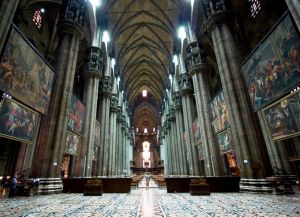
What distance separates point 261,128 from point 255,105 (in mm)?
1347

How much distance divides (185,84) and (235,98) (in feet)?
46.3

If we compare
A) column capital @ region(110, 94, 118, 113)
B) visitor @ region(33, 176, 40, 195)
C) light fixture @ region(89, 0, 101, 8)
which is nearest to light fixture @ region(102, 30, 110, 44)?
light fixture @ region(89, 0, 101, 8)

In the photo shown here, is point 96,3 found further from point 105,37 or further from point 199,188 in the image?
point 199,188

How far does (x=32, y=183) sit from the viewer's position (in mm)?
9992

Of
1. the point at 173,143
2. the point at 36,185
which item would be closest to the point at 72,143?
the point at 36,185

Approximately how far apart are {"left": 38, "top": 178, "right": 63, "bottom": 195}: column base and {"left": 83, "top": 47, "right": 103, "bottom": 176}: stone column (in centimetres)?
580

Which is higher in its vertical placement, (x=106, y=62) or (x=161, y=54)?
(x=161, y=54)

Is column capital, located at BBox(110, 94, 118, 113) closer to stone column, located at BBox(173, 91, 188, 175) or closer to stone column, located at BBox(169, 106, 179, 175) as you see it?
stone column, located at BBox(173, 91, 188, 175)

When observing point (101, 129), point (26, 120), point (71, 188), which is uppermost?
point (101, 129)

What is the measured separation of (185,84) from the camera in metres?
25.4

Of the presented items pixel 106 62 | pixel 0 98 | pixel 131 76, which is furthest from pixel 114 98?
pixel 0 98

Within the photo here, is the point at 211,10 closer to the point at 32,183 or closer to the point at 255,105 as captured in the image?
the point at 255,105

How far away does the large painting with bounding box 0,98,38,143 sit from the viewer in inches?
340

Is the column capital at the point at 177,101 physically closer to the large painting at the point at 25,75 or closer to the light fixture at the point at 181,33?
the light fixture at the point at 181,33
